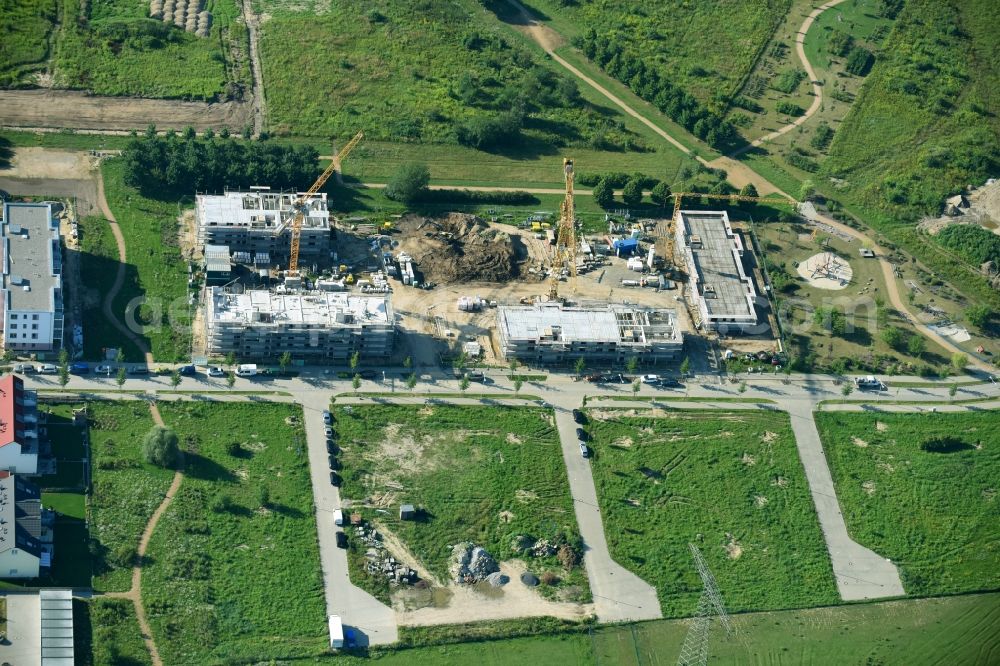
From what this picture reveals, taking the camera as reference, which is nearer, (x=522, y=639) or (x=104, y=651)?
(x=104, y=651)

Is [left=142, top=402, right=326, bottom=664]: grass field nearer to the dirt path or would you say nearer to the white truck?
the dirt path

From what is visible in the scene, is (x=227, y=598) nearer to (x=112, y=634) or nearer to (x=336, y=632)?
(x=336, y=632)

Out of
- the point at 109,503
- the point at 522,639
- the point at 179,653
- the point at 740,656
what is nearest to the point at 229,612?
the point at 179,653

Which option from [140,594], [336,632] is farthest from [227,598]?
[336,632]

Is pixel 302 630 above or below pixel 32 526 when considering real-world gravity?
below

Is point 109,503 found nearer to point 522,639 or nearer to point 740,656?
point 522,639

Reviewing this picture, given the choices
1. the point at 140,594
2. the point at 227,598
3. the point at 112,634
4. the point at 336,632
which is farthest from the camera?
the point at 227,598

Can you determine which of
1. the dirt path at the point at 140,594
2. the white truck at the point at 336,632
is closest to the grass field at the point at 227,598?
the dirt path at the point at 140,594
